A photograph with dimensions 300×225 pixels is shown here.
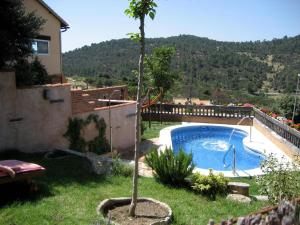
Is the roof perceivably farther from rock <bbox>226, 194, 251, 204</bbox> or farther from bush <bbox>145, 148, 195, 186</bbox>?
rock <bbox>226, 194, 251, 204</bbox>

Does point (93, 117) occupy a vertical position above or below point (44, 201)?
above

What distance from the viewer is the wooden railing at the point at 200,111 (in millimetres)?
20797

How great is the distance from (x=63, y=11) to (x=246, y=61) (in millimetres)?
48000

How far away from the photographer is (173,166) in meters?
8.53

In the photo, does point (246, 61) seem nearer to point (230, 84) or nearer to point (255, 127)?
point (230, 84)

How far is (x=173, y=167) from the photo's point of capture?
8523 millimetres

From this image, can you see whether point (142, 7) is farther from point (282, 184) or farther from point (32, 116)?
point (32, 116)

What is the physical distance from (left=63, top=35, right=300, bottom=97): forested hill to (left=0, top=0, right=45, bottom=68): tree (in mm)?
31302

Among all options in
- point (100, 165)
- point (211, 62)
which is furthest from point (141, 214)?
point (211, 62)

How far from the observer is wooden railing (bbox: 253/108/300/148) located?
1305cm

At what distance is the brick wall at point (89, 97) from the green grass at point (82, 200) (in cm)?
310

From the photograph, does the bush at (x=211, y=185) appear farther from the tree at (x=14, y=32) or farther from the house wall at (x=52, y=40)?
the house wall at (x=52, y=40)

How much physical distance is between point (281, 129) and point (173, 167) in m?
8.00

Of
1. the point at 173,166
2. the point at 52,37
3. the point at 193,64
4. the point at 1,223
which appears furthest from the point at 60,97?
the point at 193,64
